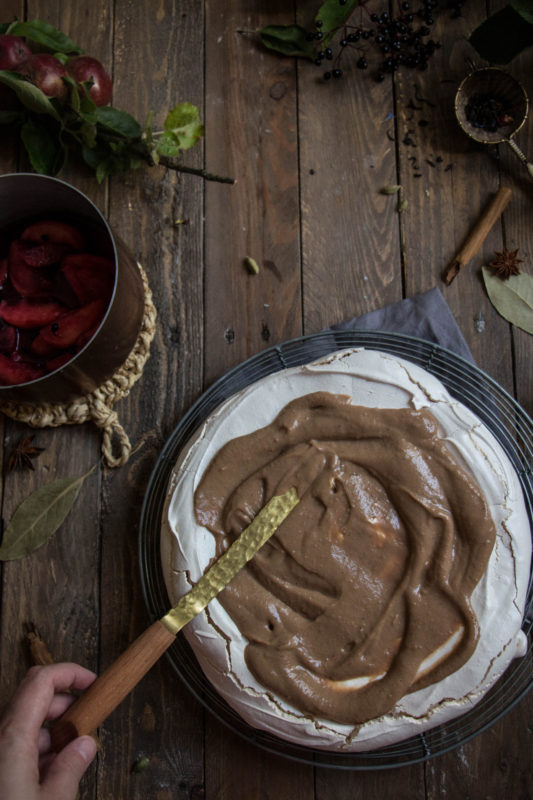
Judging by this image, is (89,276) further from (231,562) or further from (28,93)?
(231,562)

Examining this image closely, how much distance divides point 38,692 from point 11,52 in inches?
57.9

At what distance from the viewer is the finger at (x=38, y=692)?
1.19 m

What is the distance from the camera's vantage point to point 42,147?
66.8 inches

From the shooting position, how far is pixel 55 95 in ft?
5.24

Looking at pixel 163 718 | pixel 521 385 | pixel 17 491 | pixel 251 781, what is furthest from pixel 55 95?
pixel 251 781

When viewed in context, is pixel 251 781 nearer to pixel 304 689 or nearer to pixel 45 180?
pixel 304 689

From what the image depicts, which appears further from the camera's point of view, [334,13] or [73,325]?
[334,13]

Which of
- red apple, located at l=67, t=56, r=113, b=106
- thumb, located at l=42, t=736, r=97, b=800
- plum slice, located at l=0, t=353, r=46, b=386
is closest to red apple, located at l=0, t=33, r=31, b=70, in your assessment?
red apple, located at l=67, t=56, r=113, b=106

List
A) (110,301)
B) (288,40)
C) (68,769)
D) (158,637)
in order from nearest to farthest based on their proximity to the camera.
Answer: (68,769)
(158,637)
(110,301)
(288,40)

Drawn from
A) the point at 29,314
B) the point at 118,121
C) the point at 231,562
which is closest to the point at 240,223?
the point at 118,121

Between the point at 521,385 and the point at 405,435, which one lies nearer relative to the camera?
the point at 405,435

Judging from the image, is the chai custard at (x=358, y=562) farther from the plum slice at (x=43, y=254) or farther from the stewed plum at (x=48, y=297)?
the plum slice at (x=43, y=254)

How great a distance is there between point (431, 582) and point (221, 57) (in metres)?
1.51

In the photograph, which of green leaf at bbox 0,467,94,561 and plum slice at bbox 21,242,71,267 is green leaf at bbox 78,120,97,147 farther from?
green leaf at bbox 0,467,94,561
